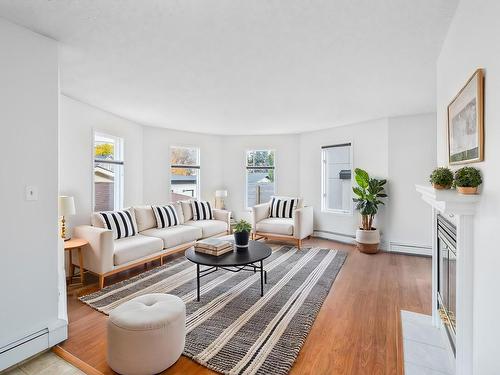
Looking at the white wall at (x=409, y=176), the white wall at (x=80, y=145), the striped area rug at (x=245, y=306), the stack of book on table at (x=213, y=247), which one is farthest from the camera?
the white wall at (x=409, y=176)

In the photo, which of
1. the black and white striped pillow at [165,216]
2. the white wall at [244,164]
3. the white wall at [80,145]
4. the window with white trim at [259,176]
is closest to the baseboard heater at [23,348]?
the white wall at [80,145]

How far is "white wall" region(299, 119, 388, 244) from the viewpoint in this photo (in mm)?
4828

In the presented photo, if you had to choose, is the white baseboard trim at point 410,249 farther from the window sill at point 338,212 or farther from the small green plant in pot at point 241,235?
the small green plant in pot at point 241,235

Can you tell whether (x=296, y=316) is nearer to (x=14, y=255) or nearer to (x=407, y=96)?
(x=14, y=255)

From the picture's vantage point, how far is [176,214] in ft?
15.8

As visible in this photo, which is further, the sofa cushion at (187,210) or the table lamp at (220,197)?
the table lamp at (220,197)

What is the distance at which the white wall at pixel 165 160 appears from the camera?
5.27 metres

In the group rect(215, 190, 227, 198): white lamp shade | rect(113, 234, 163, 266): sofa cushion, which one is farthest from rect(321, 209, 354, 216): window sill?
rect(113, 234, 163, 266): sofa cushion

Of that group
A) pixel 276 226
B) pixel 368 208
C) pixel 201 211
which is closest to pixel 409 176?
pixel 368 208

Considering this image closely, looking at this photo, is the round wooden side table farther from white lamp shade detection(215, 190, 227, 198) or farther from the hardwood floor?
white lamp shade detection(215, 190, 227, 198)

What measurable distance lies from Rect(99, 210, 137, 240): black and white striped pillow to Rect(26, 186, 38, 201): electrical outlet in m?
1.70

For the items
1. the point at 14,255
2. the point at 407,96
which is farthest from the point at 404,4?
the point at 14,255

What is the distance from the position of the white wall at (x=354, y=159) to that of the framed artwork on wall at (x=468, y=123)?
313 cm

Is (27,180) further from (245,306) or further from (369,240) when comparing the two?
(369,240)
